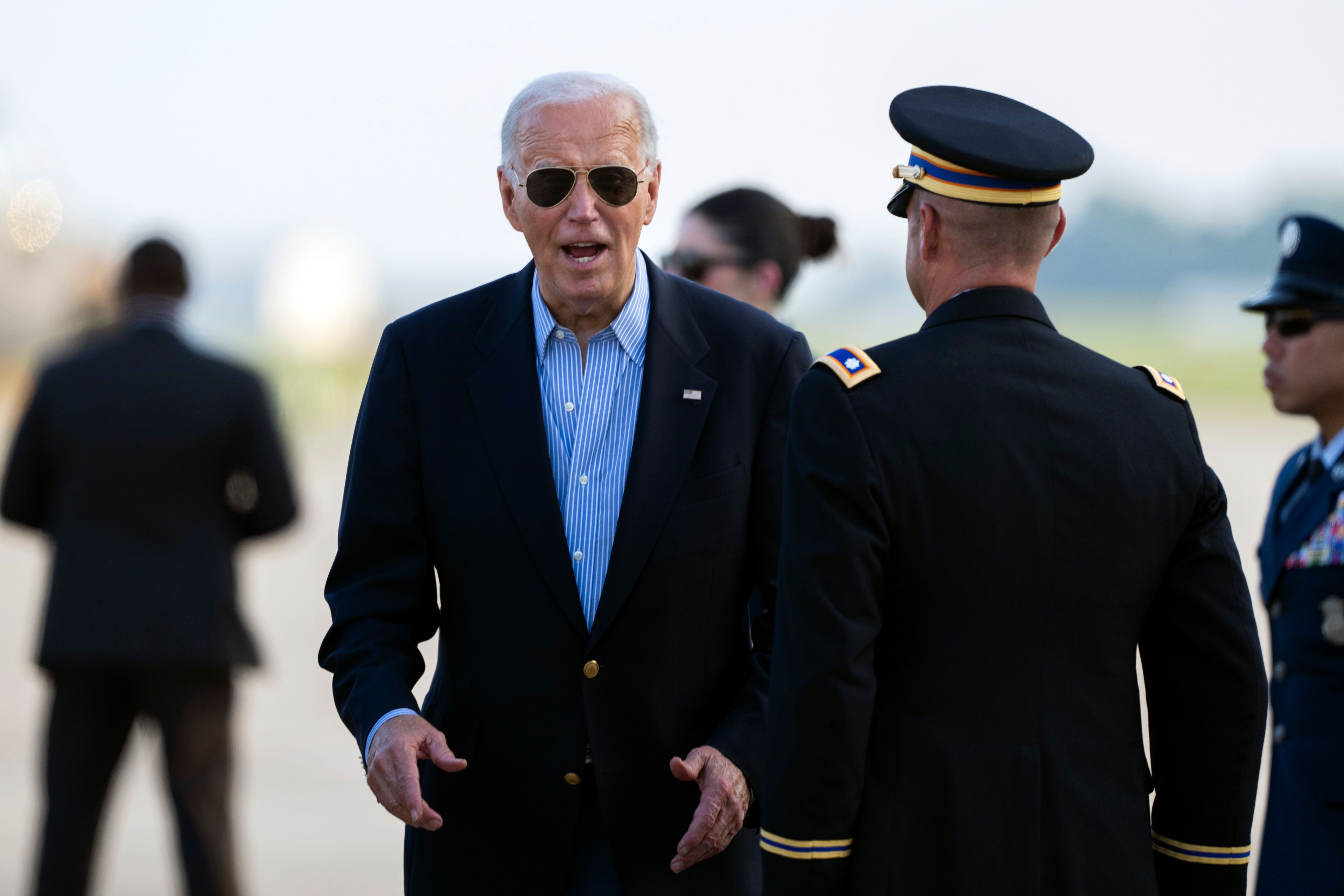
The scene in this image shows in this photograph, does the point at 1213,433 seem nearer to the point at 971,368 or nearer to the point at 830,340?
the point at 830,340

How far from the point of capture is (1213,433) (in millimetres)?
26688

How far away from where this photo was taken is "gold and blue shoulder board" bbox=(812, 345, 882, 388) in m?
1.78

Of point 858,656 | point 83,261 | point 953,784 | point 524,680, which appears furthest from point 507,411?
point 83,261

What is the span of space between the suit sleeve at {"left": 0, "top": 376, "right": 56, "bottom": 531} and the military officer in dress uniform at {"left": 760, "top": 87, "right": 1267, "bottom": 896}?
116 inches

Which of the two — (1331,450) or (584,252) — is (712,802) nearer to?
(584,252)

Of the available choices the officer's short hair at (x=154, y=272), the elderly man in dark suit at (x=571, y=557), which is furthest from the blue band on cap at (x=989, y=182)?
the officer's short hair at (x=154, y=272)

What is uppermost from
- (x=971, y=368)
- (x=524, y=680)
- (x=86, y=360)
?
(x=86, y=360)

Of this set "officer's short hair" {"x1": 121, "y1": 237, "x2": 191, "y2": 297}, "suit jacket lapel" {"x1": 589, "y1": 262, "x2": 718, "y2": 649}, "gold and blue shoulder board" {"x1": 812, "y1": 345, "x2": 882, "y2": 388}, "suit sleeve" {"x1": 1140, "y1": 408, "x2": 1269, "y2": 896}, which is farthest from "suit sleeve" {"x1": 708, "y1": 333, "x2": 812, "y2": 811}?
"officer's short hair" {"x1": 121, "y1": 237, "x2": 191, "y2": 297}

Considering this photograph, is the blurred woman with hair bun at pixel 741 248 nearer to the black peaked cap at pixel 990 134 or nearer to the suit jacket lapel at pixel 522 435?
the suit jacket lapel at pixel 522 435

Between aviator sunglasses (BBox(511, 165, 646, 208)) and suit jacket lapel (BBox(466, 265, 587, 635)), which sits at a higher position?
aviator sunglasses (BBox(511, 165, 646, 208))

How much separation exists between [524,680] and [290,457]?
2328 millimetres

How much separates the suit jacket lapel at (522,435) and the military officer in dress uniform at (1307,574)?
5.33 ft

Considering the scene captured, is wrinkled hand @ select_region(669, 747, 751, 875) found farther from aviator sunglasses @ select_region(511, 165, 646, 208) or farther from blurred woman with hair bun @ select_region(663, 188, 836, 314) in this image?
blurred woman with hair bun @ select_region(663, 188, 836, 314)

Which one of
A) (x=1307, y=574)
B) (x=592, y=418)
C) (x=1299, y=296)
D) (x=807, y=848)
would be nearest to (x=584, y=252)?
(x=592, y=418)
